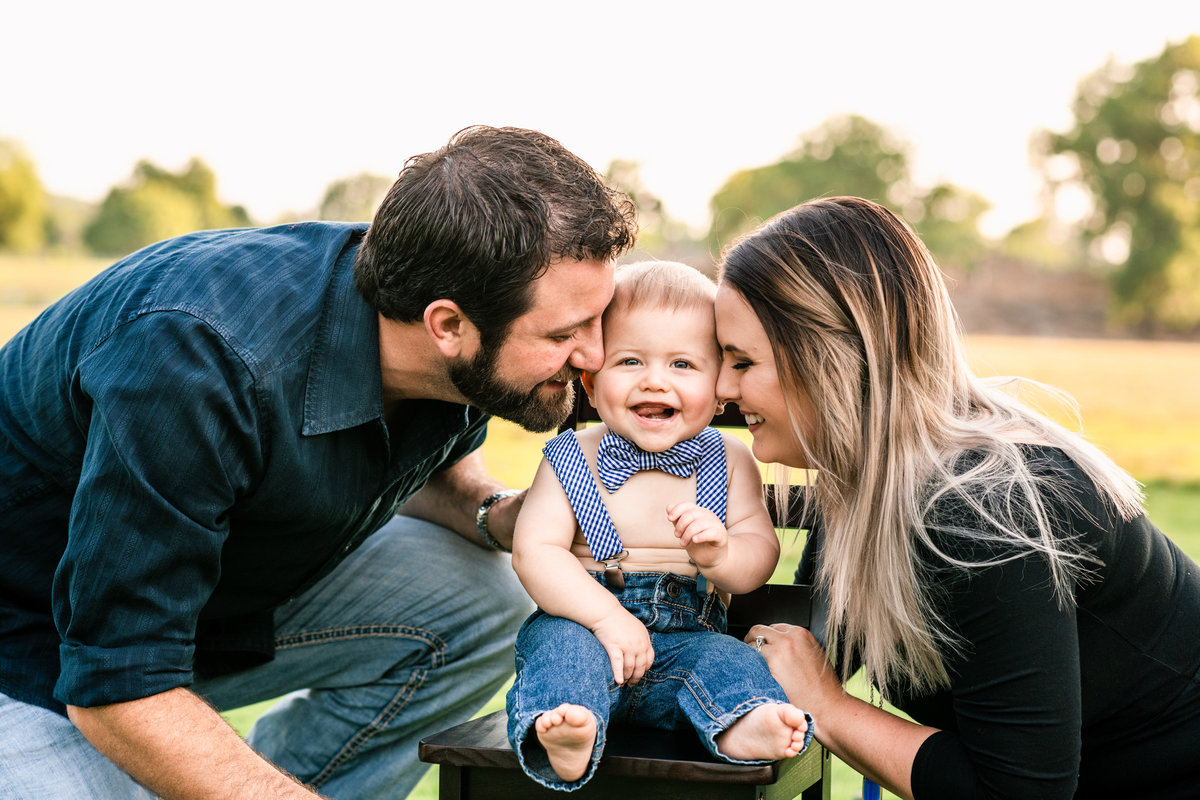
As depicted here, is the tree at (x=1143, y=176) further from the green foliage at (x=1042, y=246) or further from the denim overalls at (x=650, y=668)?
the denim overalls at (x=650, y=668)

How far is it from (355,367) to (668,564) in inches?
29.9

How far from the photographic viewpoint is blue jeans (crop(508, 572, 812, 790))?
1.70m

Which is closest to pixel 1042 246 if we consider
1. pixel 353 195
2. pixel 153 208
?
pixel 353 195

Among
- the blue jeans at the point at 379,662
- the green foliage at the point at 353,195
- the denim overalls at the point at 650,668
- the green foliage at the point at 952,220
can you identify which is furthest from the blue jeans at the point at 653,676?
the green foliage at the point at 952,220

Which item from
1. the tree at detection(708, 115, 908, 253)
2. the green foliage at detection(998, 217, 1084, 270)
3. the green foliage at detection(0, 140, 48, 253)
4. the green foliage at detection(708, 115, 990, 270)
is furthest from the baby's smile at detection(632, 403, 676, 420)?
the tree at detection(708, 115, 908, 253)

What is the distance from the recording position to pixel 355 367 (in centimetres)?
213

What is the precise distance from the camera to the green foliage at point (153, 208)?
24.0 meters

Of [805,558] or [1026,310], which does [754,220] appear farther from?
[1026,310]

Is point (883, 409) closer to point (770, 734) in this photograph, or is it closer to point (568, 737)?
point (770, 734)

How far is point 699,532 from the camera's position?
6.03 feet

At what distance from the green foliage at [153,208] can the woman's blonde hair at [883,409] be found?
23.8 metres

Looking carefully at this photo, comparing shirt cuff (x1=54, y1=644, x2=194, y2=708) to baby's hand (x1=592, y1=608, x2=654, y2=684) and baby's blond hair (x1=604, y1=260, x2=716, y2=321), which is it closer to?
baby's hand (x1=592, y1=608, x2=654, y2=684)

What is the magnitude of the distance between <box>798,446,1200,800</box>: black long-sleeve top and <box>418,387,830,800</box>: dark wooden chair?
1.06 feet

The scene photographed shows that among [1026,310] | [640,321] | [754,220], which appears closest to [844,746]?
[640,321]
